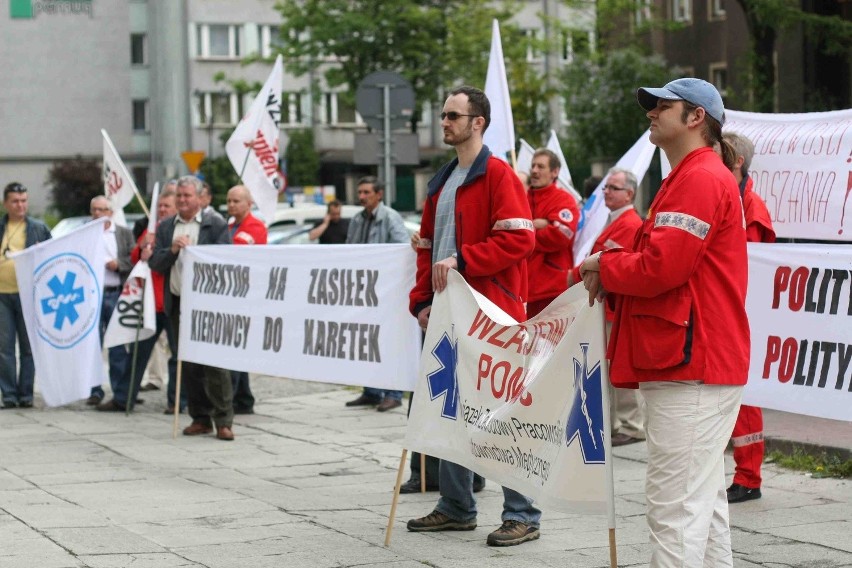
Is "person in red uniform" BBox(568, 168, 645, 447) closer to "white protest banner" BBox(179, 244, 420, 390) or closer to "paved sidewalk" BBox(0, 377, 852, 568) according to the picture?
"paved sidewalk" BBox(0, 377, 852, 568)

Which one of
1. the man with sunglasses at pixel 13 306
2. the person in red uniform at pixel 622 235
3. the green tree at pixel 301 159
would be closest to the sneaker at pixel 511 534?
the person in red uniform at pixel 622 235

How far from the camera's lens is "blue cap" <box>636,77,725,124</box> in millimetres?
5016

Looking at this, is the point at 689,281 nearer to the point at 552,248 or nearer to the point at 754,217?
the point at 754,217

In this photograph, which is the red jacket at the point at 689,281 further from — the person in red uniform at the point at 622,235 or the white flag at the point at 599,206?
the white flag at the point at 599,206

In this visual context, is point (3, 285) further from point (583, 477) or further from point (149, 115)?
point (149, 115)

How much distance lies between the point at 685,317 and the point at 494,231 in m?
2.01

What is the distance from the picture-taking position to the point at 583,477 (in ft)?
18.2

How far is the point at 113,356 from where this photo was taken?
13070 mm

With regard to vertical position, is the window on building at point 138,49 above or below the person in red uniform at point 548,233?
above

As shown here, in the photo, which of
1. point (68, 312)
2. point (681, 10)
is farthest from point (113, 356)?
point (681, 10)

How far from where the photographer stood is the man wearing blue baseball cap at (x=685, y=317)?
4867 mm

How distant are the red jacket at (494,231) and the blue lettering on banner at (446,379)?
1.13ft

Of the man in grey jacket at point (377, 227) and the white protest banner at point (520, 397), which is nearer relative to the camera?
the white protest banner at point (520, 397)

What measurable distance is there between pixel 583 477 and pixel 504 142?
19.2ft
